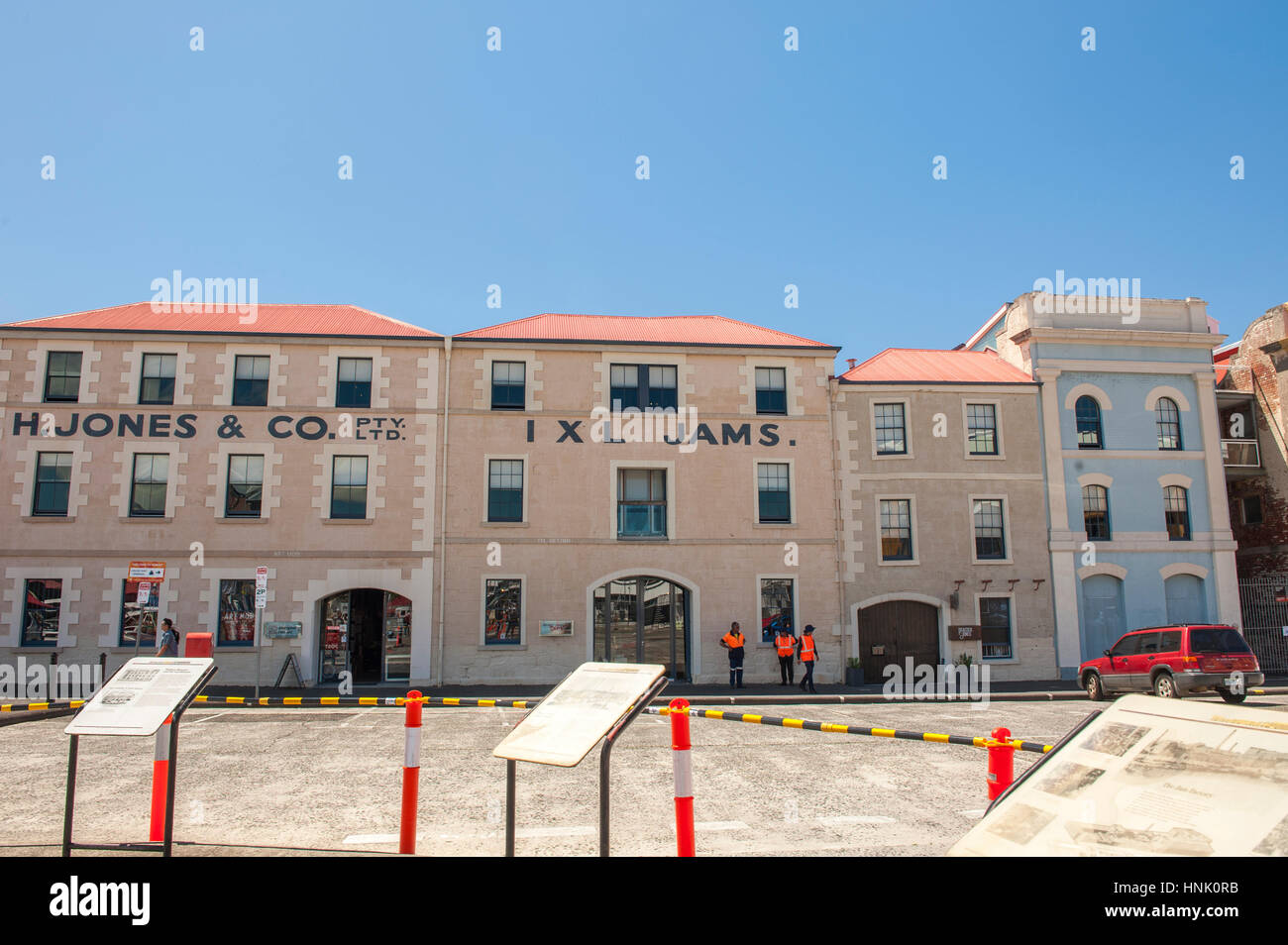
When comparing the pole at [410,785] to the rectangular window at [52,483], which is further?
the rectangular window at [52,483]

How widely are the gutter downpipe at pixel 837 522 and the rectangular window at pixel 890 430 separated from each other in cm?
149

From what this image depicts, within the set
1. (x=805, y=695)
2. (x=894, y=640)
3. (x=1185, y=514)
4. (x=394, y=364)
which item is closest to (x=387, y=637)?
(x=394, y=364)

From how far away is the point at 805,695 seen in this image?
21.5 m

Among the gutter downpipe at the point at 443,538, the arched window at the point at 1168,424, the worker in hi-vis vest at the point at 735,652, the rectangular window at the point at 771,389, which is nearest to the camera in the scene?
the worker in hi-vis vest at the point at 735,652

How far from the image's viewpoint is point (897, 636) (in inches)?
1011

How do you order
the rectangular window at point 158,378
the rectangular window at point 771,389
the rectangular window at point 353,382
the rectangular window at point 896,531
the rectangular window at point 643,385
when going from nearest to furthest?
the rectangular window at point 158,378, the rectangular window at point 353,382, the rectangular window at point 643,385, the rectangular window at point 896,531, the rectangular window at point 771,389

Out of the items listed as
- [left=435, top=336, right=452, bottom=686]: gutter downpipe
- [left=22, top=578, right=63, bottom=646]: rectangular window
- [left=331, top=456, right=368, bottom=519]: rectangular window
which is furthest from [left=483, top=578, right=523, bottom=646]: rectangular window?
[left=22, top=578, right=63, bottom=646]: rectangular window

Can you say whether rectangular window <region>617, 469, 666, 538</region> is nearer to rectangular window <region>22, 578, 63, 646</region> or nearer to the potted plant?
the potted plant

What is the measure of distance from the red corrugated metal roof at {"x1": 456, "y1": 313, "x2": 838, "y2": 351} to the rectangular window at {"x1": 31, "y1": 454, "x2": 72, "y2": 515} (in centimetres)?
1160

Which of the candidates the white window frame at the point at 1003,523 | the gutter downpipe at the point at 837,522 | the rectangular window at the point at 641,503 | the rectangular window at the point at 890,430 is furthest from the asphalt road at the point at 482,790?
the rectangular window at the point at 890,430

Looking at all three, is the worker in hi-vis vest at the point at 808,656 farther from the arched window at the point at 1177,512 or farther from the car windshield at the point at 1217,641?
the arched window at the point at 1177,512

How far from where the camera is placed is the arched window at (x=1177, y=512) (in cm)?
2727
